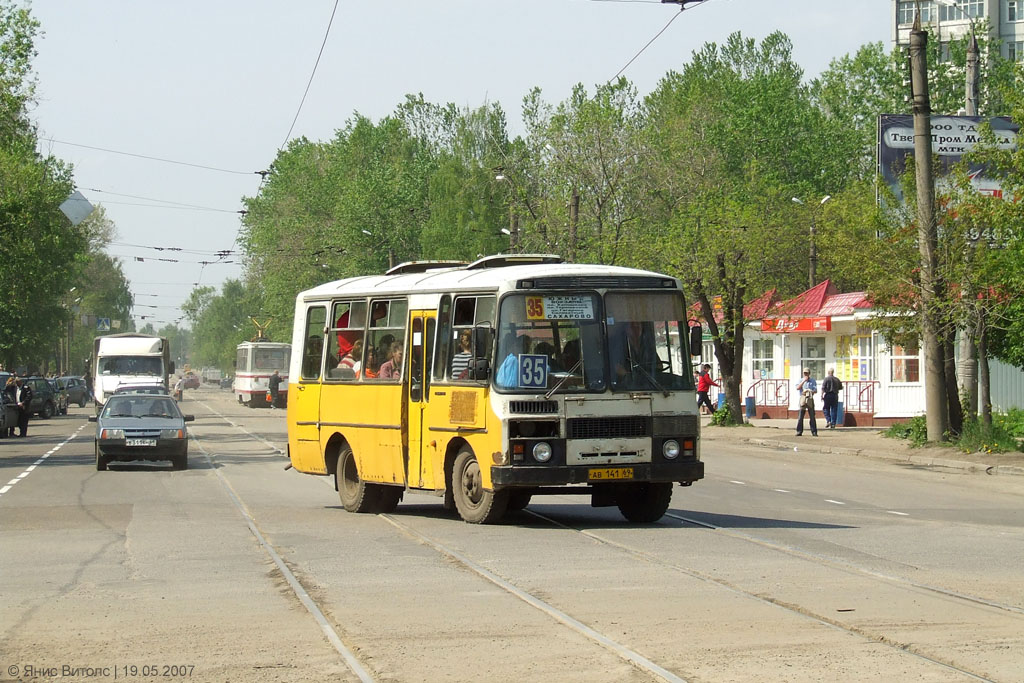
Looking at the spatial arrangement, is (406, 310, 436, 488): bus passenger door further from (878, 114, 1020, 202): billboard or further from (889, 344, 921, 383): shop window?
(889, 344, 921, 383): shop window

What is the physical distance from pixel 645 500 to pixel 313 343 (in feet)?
16.3

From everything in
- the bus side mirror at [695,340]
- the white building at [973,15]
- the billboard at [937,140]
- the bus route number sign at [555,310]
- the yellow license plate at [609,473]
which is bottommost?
the yellow license plate at [609,473]

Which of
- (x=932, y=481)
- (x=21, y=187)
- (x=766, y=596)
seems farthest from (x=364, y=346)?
(x=21, y=187)

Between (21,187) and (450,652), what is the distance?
51390 millimetres

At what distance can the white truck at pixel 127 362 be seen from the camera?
50625mm

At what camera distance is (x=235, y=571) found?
11547 millimetres

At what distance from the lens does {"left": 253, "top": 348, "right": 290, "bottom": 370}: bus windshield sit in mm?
75125

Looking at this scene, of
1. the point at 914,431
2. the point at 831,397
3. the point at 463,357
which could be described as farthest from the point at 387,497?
the point at 831,397

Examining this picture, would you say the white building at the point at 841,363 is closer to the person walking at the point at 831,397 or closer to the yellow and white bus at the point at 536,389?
the person walking at the point at 831,397

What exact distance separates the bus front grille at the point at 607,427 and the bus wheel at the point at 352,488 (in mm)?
3442

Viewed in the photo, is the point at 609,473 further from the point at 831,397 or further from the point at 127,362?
the point at 127,362

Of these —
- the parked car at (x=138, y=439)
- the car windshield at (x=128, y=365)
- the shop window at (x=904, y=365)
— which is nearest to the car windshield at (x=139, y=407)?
the parked car at (x=138, y=439)

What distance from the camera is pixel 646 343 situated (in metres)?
14.6

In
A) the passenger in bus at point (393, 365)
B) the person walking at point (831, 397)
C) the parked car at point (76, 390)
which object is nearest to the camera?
the passenger in bus at point (393, 365)
